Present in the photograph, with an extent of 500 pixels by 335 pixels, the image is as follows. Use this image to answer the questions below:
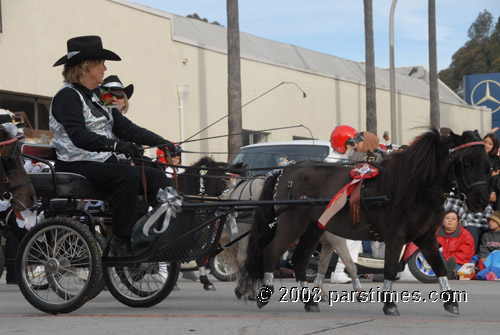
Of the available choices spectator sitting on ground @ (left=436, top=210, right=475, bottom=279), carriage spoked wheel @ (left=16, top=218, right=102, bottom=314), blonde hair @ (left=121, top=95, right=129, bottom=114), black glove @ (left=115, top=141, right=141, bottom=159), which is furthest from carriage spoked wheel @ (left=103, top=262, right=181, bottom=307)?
spectator sitting on ground @ (left=436, top=210, right=475, bottom=279)

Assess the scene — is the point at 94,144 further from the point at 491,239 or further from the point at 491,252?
the point at 491,239

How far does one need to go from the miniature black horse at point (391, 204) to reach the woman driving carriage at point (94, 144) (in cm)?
133

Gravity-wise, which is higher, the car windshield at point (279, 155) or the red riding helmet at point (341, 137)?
the red riding helmet at point (341, 137)

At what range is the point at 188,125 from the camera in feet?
84.7

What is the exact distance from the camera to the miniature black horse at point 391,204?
27.0 feet

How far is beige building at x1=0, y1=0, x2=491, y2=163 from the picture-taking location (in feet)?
69.4

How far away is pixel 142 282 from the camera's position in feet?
30.0

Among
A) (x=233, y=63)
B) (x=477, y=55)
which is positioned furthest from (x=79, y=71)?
(x=477, y=55)

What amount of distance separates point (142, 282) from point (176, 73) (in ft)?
55.5

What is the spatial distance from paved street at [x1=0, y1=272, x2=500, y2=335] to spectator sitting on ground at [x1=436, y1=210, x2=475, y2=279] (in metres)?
3.42

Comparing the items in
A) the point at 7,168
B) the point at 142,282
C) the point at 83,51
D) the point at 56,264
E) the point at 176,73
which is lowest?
the point at 142,282

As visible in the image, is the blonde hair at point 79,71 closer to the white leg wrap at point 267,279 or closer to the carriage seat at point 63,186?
the carriage seat at point 63,186

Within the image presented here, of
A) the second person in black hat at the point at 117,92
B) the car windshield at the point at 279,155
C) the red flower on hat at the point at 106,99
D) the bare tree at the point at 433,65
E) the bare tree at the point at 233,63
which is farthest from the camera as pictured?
the bare tree at the point at 433,65

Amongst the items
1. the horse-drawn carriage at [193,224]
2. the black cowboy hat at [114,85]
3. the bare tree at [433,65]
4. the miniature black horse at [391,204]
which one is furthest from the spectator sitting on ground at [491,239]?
the bare tree at [433,65]
